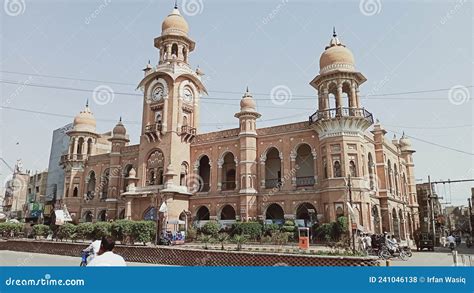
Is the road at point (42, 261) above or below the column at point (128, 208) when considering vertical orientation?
below

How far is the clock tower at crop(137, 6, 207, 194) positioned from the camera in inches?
1145

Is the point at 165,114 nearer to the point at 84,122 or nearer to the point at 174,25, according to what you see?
the point at 174,25

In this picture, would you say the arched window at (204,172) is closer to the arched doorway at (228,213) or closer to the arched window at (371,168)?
the arched doorway at (228,213)

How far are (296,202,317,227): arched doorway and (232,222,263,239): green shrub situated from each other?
9.13 feet

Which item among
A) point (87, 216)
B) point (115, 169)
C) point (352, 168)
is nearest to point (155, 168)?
point (115, 169)

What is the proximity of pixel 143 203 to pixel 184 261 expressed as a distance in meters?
15.9

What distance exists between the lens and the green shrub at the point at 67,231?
22.7 metres

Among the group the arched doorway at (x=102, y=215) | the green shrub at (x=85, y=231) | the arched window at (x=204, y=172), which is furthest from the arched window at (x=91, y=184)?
the green shrub at (x=85, y=231)

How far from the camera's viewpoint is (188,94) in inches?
1246

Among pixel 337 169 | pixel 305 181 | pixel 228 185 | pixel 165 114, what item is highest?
pixel 165 114

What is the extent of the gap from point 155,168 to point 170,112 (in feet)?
16.4

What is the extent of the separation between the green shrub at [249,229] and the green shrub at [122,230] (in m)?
7.40

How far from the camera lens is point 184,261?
48.2 feet

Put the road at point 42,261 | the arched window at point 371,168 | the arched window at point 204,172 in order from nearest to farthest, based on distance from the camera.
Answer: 1. the road at point 42,261
2. the arched window at point 371,168
3. the arched window at point 204,172
